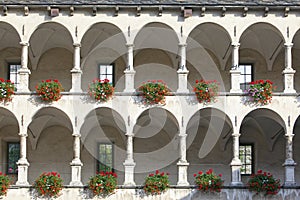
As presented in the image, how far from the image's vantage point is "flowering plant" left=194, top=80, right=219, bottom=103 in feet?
106

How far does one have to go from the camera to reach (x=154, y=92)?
3222 centimetres

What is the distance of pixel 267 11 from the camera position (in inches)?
1287

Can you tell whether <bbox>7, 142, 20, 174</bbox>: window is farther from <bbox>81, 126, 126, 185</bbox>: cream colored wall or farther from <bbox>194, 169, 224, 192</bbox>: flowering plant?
<bbox>194, 169, 224, 192</bbox>: flowering plant

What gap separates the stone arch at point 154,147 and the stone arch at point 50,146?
111 inches

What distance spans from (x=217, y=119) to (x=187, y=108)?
2.15m

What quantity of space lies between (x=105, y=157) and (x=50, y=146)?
235cm

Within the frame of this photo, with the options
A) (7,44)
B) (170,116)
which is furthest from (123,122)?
(7,44)

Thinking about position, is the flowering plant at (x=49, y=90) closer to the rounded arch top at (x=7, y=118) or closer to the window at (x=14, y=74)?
the rounded arch top at (x=7, y=118)

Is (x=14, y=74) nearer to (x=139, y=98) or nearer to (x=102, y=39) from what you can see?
(x=102, y=39)

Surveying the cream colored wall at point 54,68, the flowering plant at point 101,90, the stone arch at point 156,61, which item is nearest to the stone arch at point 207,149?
the stone arch at point 156,61

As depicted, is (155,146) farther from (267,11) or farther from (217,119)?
(267,11)

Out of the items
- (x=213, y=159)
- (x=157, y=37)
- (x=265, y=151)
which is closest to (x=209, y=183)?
(x=213, y=159)

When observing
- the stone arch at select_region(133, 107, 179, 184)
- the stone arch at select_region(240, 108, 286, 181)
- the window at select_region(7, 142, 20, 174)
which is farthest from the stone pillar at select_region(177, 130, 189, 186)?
the window at select_region(7, 142, 20, 174)

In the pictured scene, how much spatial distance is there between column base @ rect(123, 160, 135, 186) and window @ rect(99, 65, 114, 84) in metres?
4.54
